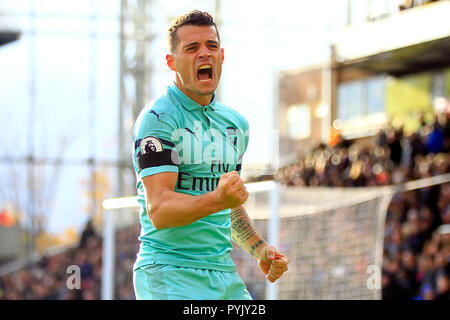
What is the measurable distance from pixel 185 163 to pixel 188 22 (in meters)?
0.52

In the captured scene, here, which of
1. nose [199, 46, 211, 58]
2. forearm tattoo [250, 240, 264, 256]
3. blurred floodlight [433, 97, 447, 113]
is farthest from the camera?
blurred floodlight [433, 97, 447, 113]

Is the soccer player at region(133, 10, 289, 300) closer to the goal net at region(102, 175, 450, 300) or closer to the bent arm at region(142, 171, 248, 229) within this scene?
the bent arm at region(142, 171, 248, 229)

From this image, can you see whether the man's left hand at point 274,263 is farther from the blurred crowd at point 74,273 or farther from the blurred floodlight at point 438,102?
the blurred floodlight at point 438,102

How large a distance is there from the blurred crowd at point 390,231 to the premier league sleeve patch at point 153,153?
507 cm

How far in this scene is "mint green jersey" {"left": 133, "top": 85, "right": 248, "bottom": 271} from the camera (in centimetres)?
300

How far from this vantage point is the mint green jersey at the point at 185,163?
9.84 feet

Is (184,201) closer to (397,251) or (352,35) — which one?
(397,251)

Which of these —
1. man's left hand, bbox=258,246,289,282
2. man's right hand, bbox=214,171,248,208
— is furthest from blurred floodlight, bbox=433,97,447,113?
man's right hand, bbox=214,171,248,208

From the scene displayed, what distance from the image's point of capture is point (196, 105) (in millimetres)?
3205

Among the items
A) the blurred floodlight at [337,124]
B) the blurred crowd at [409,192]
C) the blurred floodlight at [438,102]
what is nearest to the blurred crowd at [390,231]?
the blurred crowd at [409,192]

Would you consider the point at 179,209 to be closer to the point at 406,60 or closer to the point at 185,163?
the point at 185,163

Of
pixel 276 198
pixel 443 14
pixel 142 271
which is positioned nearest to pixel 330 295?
pixel 276 198

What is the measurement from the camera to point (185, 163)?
10.2 feet

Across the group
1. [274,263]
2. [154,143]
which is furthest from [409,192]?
[154,143]
